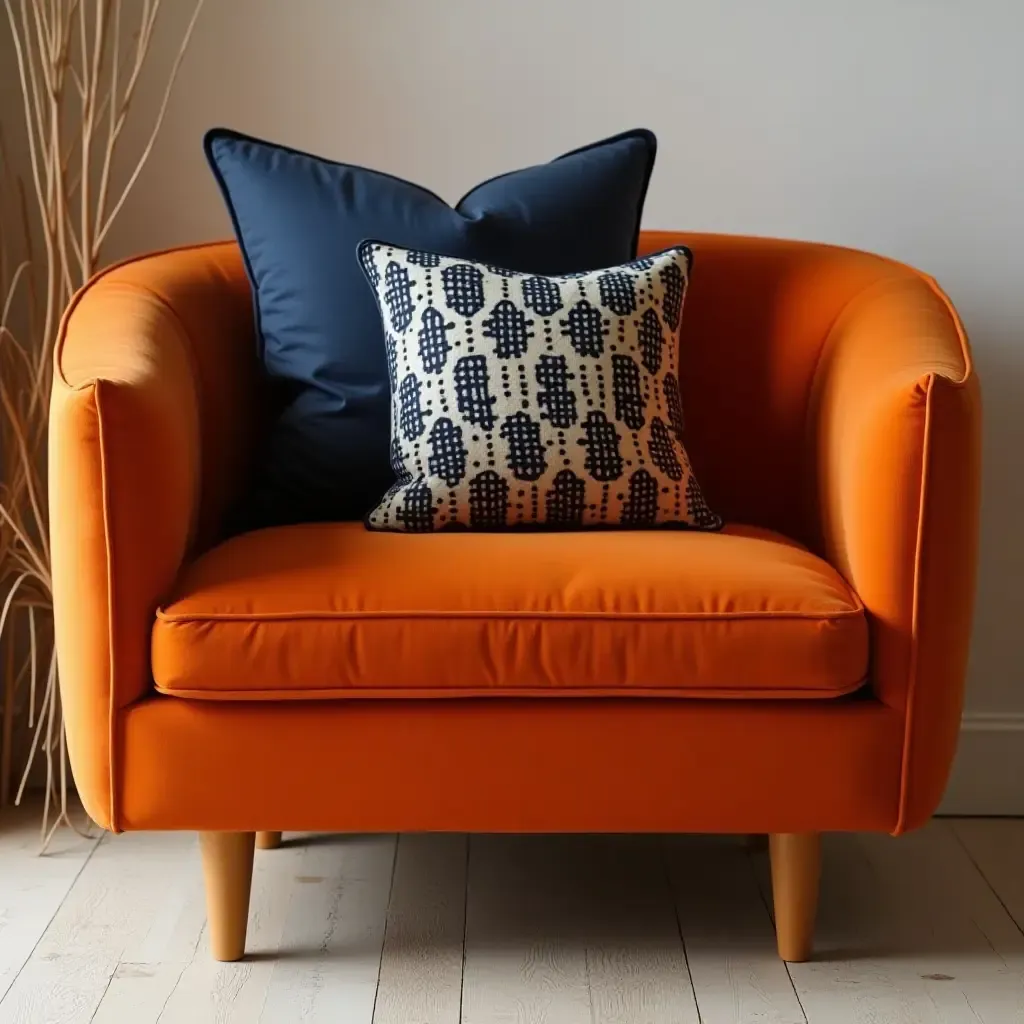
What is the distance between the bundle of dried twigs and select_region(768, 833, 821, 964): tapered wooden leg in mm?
1004

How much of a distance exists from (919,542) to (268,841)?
1.03 m

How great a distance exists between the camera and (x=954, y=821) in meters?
2.21

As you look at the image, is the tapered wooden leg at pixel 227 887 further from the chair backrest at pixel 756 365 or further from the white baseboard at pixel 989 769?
the white baseboard at pixel 989 769

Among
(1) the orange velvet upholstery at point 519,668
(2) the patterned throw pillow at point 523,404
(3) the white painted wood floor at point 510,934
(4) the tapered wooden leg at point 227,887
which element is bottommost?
(3) the white painted wood floor at point 510,934

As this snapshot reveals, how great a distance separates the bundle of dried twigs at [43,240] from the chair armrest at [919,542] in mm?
1063

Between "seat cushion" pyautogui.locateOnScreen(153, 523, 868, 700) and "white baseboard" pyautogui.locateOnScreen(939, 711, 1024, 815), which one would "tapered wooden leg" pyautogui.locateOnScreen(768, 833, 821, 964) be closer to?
"seat cushion" pyautogui.locateOnScreen(153, 523, 868, 700)

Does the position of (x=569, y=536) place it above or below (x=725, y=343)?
below

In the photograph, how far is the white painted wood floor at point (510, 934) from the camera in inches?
62.4

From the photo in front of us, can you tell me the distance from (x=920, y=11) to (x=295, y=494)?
122 cm

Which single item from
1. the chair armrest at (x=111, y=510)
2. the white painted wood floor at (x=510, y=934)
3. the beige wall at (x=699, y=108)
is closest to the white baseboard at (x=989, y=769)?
the white painted wood floor at (x=510, y=934)

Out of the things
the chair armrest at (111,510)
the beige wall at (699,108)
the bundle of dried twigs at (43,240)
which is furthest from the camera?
the beige wall at (699,108)

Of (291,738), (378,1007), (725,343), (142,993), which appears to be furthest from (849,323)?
(142,993)

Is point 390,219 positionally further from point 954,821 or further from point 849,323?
point 954,821

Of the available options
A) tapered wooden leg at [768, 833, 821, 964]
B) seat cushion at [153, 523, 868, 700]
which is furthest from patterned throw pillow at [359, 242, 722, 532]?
tapered wooden leg at [768, 833, 821, 964]
